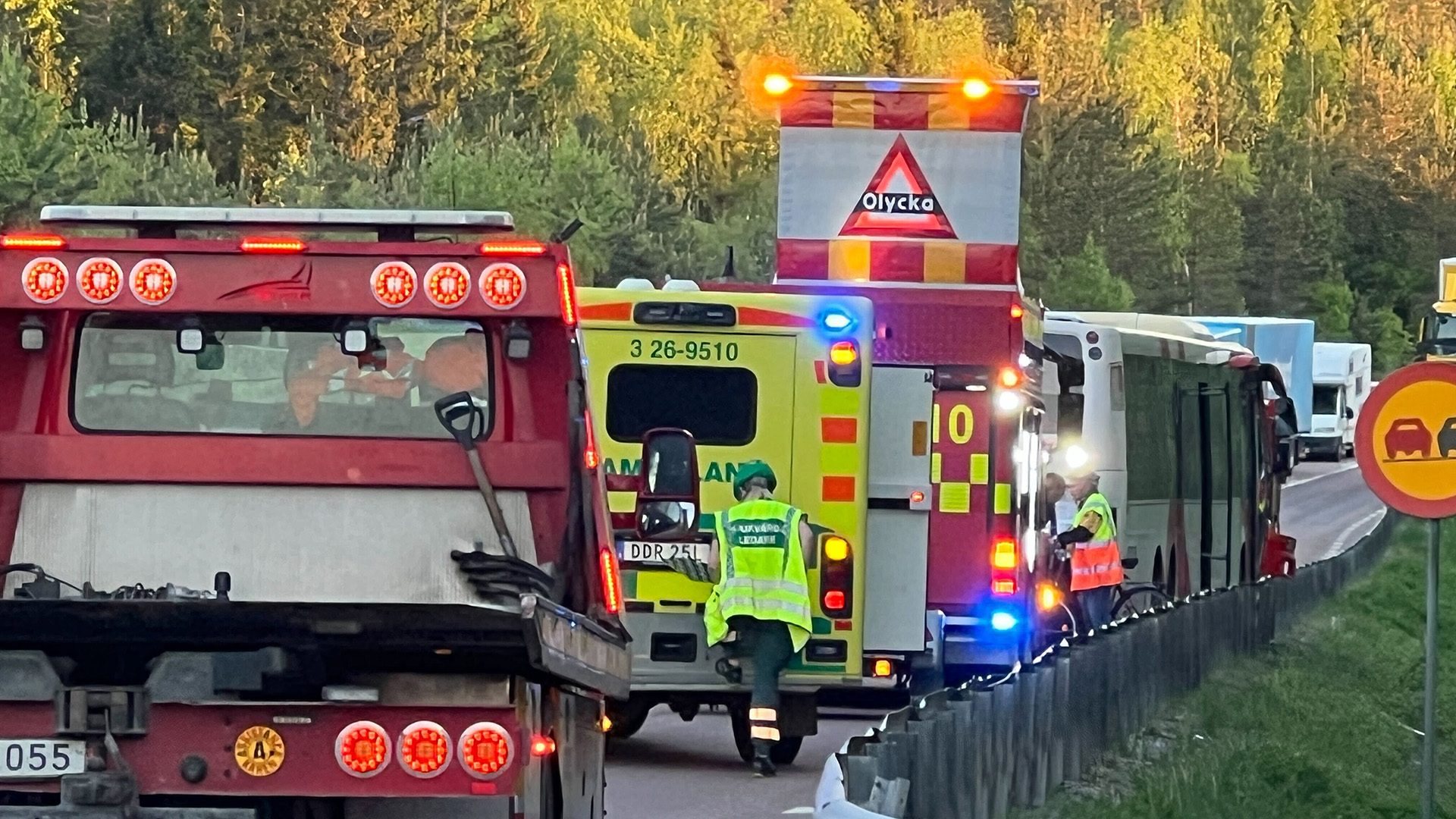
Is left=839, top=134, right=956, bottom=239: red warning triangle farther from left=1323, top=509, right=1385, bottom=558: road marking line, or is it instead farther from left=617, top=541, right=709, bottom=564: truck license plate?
left=1323, top=509, right=1385, bottom=558: road marking line

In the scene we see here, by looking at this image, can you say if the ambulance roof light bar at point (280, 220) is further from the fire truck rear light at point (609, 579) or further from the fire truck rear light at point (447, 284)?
the fire truck rear light at point (609, 579)

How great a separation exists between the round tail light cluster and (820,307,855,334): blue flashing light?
7.22 m

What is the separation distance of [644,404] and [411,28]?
210 ft

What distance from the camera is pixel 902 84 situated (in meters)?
17.4

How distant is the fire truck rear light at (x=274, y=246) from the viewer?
805 centimetres

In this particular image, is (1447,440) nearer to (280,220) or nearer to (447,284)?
(447,284)

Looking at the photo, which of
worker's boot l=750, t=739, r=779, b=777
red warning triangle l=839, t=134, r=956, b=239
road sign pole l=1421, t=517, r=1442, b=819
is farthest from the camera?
red warning triangle l=839, t=134, r=956, b=239

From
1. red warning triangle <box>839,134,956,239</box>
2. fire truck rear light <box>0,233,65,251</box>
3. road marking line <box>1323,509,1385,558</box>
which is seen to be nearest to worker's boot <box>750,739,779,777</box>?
red warning triangle <box>839,134,956,239</box>

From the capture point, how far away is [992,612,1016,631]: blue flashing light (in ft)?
52.0

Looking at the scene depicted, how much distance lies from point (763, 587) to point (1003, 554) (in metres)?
2.86

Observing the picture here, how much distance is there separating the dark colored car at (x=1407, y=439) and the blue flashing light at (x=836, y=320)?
282cm

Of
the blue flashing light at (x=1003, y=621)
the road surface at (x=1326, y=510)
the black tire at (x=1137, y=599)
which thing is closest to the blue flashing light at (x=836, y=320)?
the blue flashing light at (x=1003, y=621)

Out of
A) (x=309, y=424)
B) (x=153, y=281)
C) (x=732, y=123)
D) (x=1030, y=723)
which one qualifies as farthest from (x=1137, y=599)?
(x=732, y=123)

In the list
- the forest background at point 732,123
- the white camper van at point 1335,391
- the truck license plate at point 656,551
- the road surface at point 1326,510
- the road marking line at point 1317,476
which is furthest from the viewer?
the white camper van at point 1335,391
